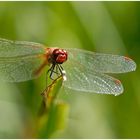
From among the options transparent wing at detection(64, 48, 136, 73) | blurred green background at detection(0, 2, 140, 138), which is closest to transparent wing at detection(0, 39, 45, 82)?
transparent wing at detection(64, 48, 136, 73)

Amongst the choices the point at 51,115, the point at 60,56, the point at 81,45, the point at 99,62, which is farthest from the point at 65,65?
the point at 81,45

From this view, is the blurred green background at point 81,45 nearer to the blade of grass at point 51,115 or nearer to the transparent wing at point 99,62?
the transparent wing at point 99,62

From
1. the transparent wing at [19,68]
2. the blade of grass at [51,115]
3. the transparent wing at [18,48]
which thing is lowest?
the blade of grass at [51,115]

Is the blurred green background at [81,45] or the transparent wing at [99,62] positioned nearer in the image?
the transparent wing at [99,62]

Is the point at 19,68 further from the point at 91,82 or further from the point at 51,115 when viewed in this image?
the point at 51,115

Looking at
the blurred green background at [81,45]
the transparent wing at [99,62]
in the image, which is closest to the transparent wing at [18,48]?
the transparent wing at [99,62]

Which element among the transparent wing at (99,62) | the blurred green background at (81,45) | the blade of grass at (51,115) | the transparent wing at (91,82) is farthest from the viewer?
the blurred green background at (81,45)

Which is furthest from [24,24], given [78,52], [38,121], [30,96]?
[38,121]
